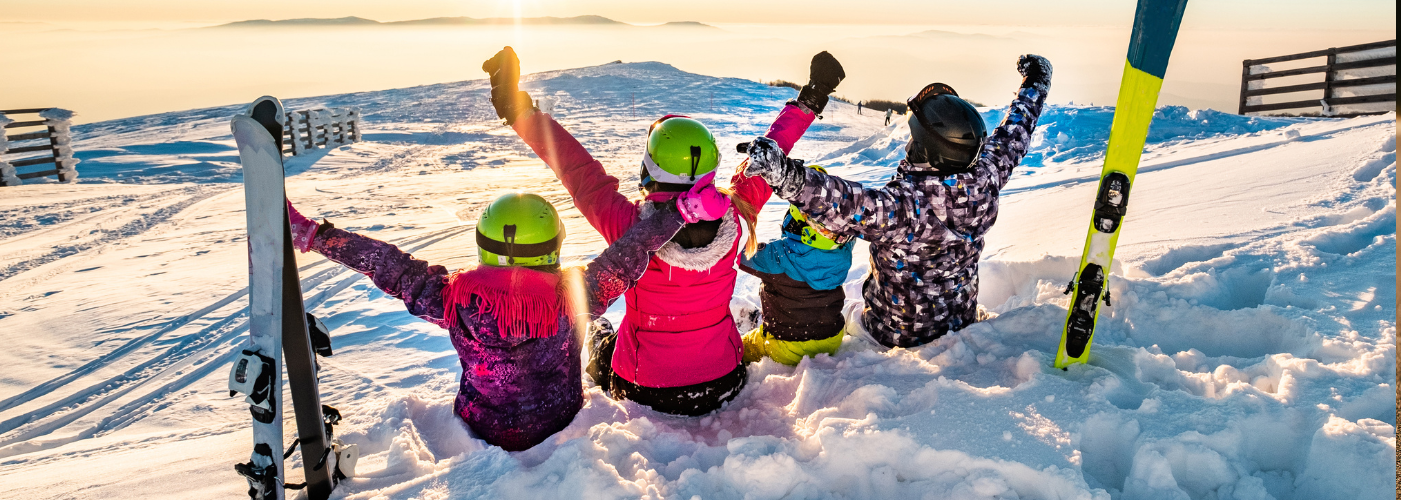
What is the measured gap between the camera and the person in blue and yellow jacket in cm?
301

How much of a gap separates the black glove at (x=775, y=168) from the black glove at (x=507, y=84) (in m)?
1.12

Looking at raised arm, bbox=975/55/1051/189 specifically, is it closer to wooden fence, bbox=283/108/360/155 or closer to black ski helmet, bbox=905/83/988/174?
black ski helmet, bbox=905/83/988/174

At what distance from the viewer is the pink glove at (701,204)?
2424mm

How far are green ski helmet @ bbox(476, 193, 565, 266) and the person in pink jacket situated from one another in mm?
366

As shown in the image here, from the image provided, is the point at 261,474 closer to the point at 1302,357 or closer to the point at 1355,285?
the point at 1302,357

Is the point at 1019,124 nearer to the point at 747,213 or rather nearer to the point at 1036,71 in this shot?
the point at 1036,71

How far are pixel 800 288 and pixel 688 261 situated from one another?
2.28 ft

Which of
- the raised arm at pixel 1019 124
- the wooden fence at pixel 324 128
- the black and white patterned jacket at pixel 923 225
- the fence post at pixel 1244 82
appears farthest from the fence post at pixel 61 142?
the fence post at pixel 1244 82

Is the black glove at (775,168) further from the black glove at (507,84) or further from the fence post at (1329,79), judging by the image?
the fence post at (1329,79)

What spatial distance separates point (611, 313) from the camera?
5289mm

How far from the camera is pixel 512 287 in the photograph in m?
2.29

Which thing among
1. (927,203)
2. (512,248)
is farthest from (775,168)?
(512,248)

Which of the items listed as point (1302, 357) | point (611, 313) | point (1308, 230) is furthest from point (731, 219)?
point (1308, 230)

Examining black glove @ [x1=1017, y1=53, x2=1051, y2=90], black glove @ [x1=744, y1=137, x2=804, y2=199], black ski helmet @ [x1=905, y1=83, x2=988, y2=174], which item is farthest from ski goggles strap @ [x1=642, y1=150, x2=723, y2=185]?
black glove @ [x1=1017, y1=53, x2=1051, y2=90]
